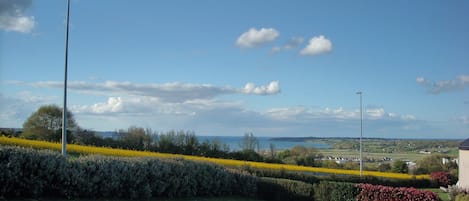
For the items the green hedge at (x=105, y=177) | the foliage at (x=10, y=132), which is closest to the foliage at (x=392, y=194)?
the green hedge at (x=105, y=177)

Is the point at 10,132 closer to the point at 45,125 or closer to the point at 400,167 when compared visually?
the point at 45,125

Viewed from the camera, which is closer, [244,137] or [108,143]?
A: [108,143]

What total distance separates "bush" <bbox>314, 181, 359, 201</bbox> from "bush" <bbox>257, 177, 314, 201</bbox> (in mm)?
386

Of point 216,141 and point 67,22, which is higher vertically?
point 67,22

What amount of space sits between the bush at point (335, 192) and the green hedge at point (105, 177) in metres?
4.07

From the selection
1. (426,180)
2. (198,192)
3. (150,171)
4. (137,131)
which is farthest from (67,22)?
(426,180)

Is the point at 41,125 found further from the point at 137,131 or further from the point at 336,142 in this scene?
the point at 336,142

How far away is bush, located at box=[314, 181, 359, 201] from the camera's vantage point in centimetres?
2194

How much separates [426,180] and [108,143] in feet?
89.9

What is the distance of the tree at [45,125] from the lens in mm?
41438

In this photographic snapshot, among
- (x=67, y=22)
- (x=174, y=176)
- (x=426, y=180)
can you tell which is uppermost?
(x=67, y=22)

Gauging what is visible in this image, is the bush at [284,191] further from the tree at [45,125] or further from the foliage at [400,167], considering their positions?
the foliage at [400,167]

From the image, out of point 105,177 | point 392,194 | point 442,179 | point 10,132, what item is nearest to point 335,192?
point 392,194

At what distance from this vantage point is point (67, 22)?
18.5 metres
